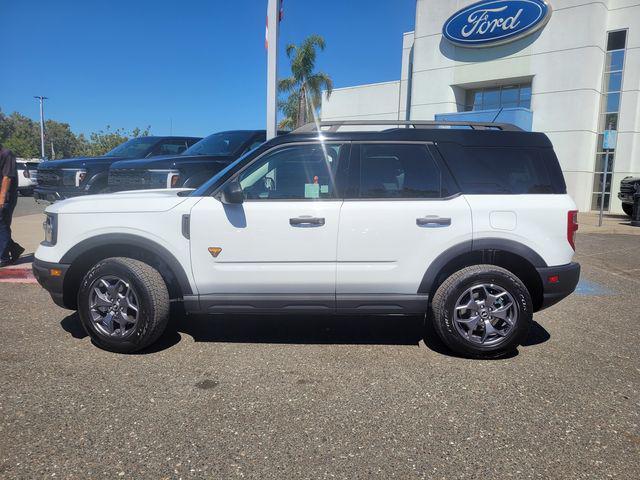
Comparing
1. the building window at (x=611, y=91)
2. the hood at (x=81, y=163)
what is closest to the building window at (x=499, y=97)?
the building window at (x=611, y=91)

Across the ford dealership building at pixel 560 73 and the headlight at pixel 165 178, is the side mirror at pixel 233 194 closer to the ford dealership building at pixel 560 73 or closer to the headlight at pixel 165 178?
the headlight at pixel 165 178

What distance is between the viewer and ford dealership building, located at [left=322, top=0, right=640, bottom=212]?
65.3 feet

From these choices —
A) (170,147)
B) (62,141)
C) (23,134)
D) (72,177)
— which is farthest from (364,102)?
(62,141)

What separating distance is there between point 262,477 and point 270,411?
26.8 inches

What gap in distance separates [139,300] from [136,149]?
23.7 feet

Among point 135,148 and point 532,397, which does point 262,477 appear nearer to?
point 532,397

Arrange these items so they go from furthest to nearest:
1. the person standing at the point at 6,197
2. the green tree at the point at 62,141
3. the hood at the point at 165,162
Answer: the green tree at the point at 62,141, the hood at the point at 165,162, the person standing at the point at 6,197

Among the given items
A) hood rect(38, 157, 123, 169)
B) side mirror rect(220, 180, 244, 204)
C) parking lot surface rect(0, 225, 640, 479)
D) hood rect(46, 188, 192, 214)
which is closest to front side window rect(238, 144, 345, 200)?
side mirror rect(220, 180, 244, 204)

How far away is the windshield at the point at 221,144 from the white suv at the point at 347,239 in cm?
478

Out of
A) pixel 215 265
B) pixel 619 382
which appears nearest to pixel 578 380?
pixel 619 382

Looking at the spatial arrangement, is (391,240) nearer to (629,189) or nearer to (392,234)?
(392,234)

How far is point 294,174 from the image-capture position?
4070 millimetres

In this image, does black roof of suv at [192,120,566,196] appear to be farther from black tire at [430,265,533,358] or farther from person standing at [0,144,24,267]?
person standing at [0,144,24,267]

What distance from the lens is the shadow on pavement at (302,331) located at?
14.7ft
